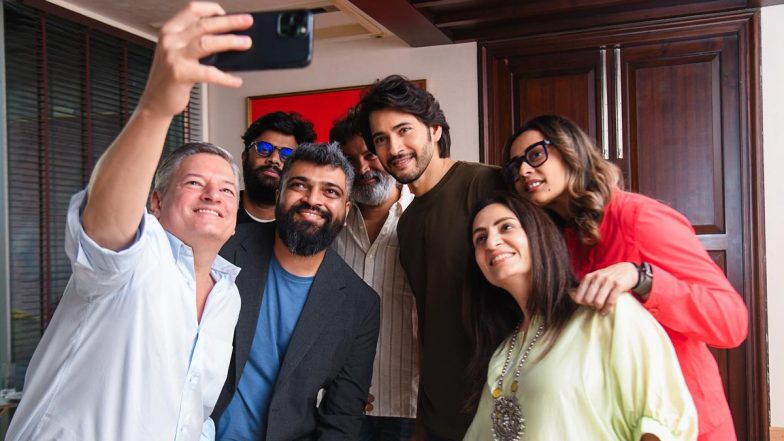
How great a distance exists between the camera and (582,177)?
1.95 m

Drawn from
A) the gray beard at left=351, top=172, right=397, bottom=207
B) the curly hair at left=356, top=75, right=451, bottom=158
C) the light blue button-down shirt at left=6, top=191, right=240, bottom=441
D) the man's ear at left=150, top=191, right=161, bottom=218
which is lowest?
the light blue button-down shirt at left=6, top=191, right=240, bottom=441

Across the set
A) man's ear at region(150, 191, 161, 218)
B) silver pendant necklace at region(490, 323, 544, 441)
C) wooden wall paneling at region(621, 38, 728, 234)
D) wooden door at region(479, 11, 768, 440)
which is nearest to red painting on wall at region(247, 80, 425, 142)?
wooden door at region(479, 11, 768, 440)

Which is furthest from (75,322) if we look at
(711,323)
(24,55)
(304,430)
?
(24,55)

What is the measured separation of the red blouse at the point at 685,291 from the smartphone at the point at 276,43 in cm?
110

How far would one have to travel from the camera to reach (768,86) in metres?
4.21

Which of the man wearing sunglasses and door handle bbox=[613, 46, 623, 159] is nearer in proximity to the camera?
the man wearing sunglasses

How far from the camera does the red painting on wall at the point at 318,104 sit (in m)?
5.10

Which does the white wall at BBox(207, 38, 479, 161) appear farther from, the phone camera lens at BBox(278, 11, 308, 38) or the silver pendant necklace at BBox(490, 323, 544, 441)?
the phone camera lens at BBox(278, 11, 308, 38)

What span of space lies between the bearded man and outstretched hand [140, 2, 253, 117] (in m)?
1.77

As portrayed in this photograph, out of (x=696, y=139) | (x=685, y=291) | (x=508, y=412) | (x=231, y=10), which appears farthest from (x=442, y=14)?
(x=508, y=412)

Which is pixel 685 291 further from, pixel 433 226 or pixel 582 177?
pixel 433 226

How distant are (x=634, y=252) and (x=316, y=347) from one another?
109 centimetres

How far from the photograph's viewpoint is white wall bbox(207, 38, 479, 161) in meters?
4.80

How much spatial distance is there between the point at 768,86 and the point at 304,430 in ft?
12.3
